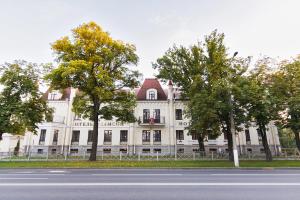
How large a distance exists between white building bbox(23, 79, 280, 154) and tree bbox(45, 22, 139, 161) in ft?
37.2

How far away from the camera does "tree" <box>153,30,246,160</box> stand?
18297 millimetres

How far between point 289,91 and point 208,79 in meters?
10.6

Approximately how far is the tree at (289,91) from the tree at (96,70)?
675 inches

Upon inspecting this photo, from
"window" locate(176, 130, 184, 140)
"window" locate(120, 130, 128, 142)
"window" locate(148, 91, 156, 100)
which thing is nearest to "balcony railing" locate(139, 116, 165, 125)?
"window" locate(176, 130, 184, 140)

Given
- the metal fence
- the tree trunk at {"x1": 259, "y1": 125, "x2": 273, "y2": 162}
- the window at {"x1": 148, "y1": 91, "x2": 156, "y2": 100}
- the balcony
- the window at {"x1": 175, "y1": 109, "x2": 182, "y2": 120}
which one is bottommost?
the metal fence

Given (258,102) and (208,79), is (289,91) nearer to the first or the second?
(258,102)

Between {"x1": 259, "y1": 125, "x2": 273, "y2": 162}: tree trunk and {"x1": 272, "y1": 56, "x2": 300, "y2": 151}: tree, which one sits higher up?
{"x1": 272, "y1": 56, "x2": 300, "y2": 151}: tree

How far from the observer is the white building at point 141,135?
1225 inches

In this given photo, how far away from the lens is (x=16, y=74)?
21625 millimetres

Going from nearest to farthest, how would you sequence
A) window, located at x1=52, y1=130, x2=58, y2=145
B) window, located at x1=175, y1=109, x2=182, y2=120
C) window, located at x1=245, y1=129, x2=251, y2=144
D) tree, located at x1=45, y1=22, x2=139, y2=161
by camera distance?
1. tree, located at x1=45, y1=22, x2=139, y2=161
2. window, located at x1=52, y1=130, x2=58, y2=145
3. window, located at x1=245, y1=129, x2=251, y2=144
4. window, located at x1=175, y1=109, x2=182, y2=120

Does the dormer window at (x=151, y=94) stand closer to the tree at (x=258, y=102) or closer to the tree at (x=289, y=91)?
the tree at (x=258, y=102)

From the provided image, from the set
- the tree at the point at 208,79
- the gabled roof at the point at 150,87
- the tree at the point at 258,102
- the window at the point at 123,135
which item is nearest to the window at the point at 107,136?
the window at the point at 123,135

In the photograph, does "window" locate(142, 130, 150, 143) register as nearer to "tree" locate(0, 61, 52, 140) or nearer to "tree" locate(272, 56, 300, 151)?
"tree" locate(0, 61, 52, 140)

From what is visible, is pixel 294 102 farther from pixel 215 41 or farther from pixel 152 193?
pixel 152 193
